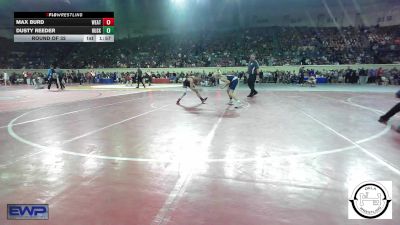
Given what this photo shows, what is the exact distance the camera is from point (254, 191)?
14.4 feet

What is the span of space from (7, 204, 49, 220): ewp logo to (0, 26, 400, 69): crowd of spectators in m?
36.2

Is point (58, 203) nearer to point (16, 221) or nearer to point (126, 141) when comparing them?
point (16, 221)

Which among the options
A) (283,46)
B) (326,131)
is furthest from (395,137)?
(283,46)

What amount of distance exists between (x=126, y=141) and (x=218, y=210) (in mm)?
4343

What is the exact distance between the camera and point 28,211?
12.5ft

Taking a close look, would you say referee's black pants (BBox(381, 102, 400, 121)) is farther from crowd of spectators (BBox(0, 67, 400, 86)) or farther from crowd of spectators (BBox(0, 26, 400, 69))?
crowd of spectators (BBox(0, 26, 400, 69))

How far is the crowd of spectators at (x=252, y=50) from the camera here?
125 ft
